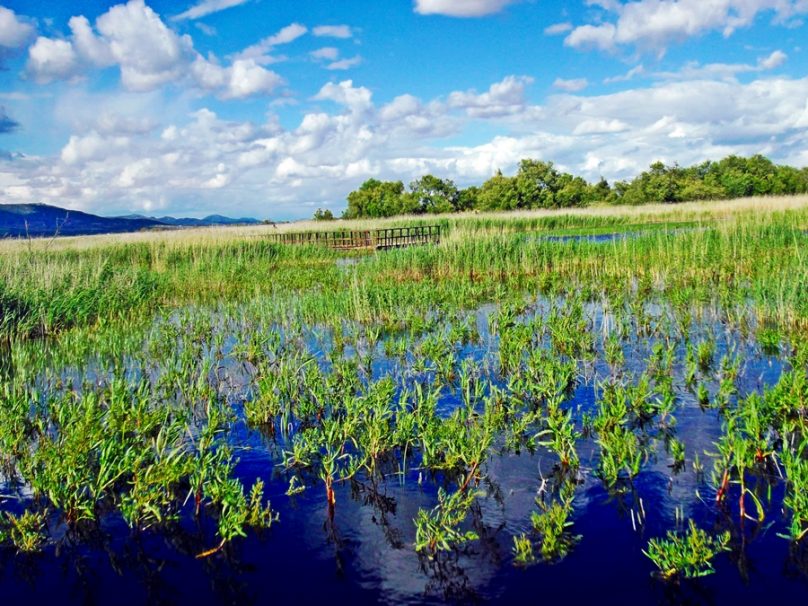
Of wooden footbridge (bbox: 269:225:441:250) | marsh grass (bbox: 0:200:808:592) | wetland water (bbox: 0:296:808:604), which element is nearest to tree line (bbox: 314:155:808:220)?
wooden footbridge (bbox: 269:225:441:250)

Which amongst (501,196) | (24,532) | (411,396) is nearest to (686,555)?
(411,396)

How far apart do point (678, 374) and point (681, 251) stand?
899 centimetres

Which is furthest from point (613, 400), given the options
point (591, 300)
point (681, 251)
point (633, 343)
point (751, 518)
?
point (681, 251)

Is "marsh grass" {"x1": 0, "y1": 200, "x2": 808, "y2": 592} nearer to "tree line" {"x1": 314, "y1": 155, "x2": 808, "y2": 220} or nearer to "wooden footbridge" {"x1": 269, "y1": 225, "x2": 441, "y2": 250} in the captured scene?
"wooden footbridge" {"x1": 269, "y1": 225, "x2": 441, "y2": 250}

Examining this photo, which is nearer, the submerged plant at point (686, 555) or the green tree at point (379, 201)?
the submerged plant at point (686, 555)

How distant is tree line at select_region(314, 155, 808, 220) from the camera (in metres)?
58.2

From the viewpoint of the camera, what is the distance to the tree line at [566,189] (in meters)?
58.2

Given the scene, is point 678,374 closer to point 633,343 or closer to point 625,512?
point 633,343

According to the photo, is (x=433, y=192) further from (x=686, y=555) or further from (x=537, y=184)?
(x=686, y=555)

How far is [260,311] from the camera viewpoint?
11375mm

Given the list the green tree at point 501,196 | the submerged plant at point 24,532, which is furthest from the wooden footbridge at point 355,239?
the green tree at point 501,196

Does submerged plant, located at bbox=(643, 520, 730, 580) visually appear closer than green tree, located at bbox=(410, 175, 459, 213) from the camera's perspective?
Yes

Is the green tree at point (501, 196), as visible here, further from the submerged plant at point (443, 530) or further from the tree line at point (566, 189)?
the submerged plant at point (443, 530)

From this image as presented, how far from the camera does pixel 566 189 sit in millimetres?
59312
